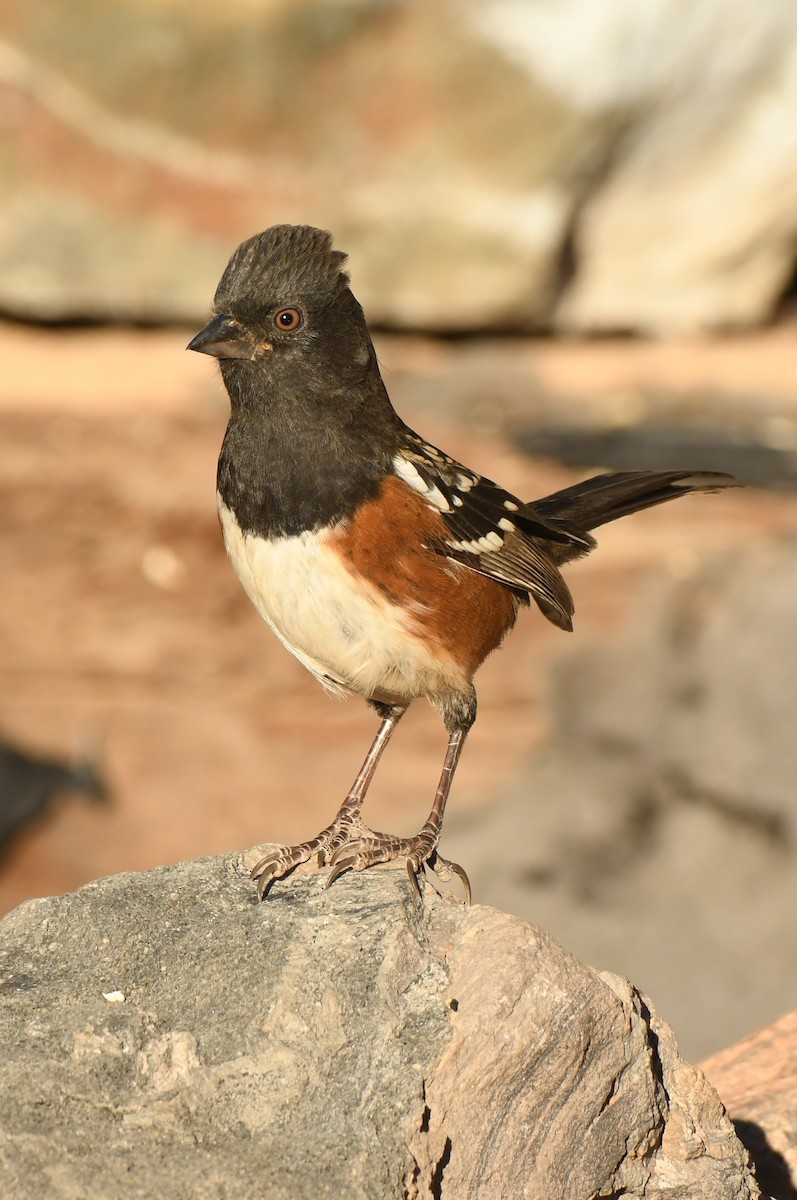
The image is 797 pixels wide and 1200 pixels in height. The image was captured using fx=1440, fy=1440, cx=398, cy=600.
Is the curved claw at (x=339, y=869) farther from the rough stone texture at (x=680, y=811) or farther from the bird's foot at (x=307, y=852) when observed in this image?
the rough stone texture at (x=680, y=811)

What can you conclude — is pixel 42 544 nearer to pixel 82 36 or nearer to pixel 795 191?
pixel 82 36

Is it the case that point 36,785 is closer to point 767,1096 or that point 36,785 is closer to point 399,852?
point 399,852

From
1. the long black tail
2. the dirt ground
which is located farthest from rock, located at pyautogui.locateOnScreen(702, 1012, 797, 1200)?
the dirt ground

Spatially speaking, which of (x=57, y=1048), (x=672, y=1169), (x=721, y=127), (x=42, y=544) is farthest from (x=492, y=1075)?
(x=721, y=127)

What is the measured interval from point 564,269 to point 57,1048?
6.82 m

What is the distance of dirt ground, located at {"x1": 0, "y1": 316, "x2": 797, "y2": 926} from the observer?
8070 millimetres

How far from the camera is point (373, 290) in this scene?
8398mm

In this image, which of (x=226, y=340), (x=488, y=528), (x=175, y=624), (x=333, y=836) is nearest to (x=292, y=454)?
(x=226, y=340)

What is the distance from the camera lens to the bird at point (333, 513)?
3.35 meters

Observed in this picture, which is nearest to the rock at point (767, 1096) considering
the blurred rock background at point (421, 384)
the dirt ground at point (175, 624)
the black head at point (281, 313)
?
the black head at point (281, 313)

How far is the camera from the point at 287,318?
3385 mm

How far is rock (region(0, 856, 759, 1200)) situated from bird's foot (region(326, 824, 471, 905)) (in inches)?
9.4

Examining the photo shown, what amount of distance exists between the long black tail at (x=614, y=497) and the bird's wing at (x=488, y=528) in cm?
14

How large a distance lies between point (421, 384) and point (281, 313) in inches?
200
